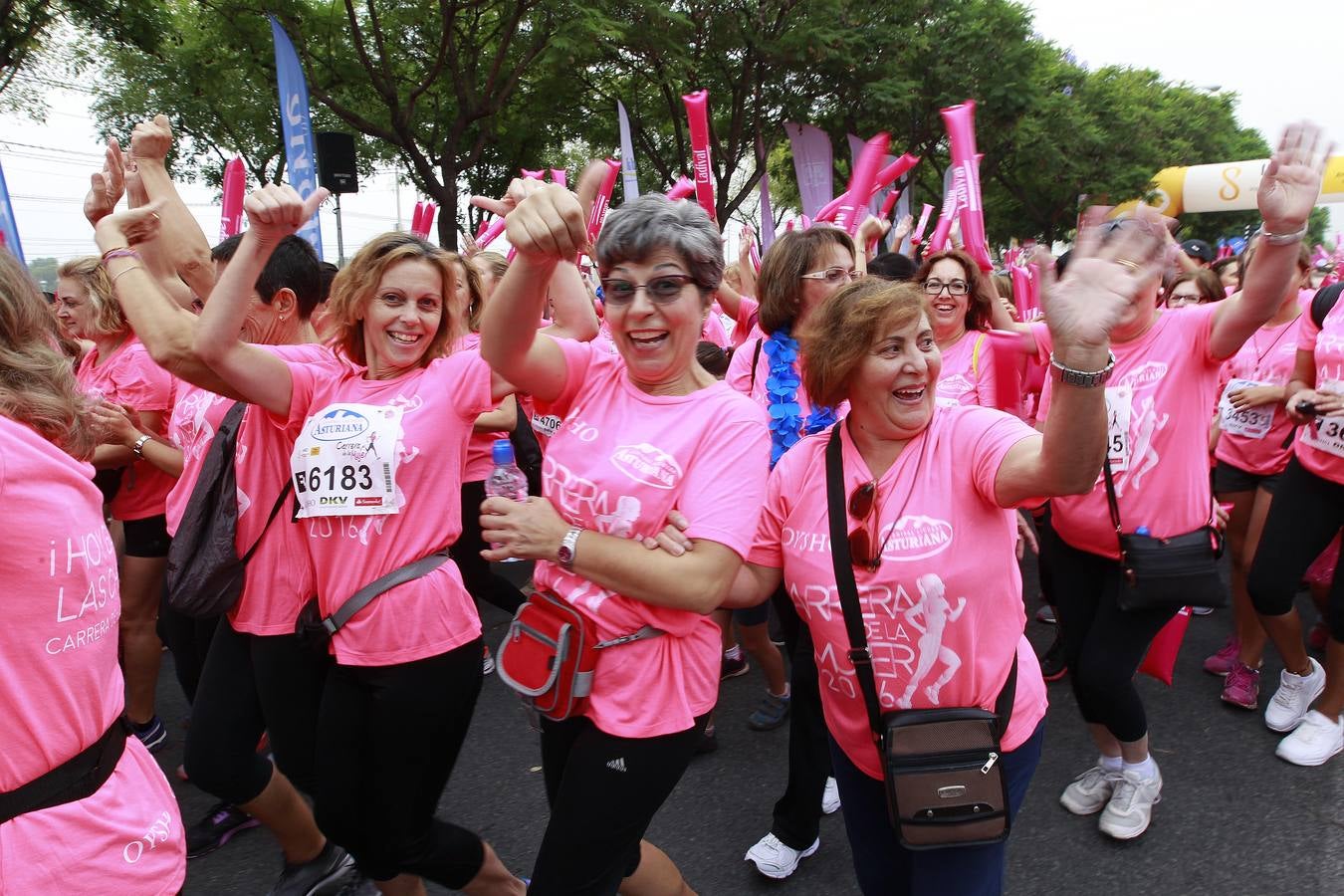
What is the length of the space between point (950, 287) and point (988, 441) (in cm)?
212

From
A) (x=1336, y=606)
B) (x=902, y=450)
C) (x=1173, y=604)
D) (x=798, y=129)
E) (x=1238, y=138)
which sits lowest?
(x=1336, y=606)

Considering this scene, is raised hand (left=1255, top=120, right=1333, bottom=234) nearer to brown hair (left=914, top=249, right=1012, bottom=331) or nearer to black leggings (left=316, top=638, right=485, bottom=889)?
brown hair (left=914, top=249, right=1012, bottom=331)

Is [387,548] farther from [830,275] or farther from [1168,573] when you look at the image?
[1168,573]

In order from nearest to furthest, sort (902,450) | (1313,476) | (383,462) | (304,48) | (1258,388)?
(902,450)
(383,462)
(1313,476)
(1258,388)
(304,48)

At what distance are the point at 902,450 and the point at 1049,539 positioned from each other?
1582 millimetres

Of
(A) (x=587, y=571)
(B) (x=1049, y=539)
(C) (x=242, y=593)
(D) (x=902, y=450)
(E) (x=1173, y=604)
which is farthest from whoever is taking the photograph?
(B) (x=1049, y=539)

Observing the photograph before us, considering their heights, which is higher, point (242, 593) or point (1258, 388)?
point (1258, 388)

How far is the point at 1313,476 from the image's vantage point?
136 inches

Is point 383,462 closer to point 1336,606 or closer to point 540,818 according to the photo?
point 540,818

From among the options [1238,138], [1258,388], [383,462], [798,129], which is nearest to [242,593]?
[383,462]

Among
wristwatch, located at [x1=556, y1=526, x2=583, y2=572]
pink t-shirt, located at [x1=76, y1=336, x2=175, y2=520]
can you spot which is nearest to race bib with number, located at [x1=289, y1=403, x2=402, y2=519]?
wristwatch, located at [x1=556, y1=526, x2=583, y2=572]

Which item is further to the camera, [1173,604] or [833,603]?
[1173,604]

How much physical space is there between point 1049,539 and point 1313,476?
3.88 feet

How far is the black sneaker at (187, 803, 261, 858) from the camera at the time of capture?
3156 mm
